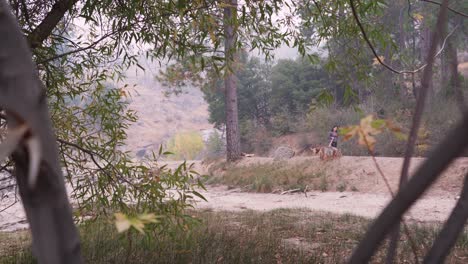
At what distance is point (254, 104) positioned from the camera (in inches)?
1264

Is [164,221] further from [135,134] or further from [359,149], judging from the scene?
[135,134]

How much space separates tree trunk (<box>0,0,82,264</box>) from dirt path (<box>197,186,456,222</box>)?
8.65 m

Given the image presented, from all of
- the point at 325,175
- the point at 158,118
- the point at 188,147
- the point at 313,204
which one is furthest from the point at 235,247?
the point at 158,118

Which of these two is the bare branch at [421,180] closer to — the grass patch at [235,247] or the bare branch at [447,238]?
the bare branch at [447,238]

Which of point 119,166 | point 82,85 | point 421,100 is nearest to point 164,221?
point 119,166

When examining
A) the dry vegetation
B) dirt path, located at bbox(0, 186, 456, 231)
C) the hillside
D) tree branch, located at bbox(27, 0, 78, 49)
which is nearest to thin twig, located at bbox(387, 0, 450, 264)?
tree branch, located at bbox(27, 0, 78, 49)

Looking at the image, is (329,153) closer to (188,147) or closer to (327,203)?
(327,203)

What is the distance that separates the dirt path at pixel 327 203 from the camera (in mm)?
9663

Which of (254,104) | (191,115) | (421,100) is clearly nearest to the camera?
(421,100)

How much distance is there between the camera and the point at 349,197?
1268 centimetres

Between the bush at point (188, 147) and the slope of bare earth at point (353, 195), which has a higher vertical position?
the bush at point (188, 147)

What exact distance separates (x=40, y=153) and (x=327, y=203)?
11.6m

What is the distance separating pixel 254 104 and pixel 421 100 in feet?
103

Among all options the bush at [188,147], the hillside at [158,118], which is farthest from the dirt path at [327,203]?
the hillside at [158,118]
